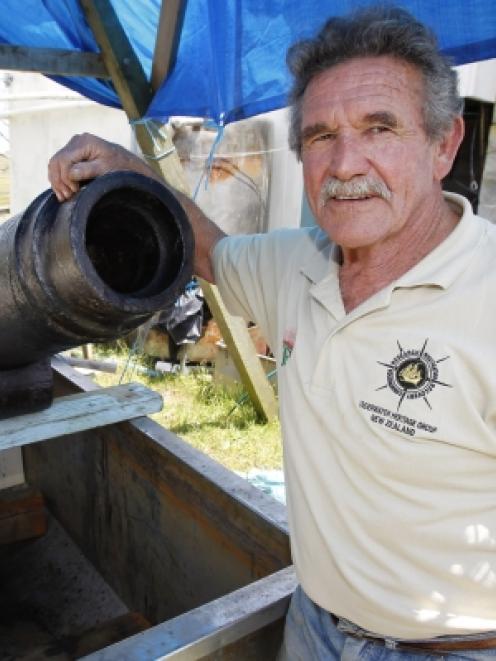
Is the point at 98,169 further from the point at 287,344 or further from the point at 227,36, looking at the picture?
the point at 227,36

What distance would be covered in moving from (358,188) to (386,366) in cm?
38

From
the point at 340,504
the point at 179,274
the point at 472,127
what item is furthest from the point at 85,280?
the point at 472,127

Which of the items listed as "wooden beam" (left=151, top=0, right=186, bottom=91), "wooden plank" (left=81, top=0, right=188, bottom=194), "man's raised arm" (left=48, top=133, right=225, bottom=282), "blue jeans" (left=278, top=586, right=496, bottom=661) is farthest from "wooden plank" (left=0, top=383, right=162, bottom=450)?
"wooden beam" (left=151, top=0, right=186, bottom=91)

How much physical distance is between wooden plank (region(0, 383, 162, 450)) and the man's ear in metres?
1.25

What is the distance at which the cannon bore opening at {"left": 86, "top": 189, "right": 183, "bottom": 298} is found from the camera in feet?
4.69

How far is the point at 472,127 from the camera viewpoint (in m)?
6.42

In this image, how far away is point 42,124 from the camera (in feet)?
27.1

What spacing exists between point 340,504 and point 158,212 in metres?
0.78

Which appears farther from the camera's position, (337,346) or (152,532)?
(152,532)

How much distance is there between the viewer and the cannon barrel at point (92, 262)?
129 centimetres

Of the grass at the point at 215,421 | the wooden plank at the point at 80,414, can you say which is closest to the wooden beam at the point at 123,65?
the wooden plank at the point at 80,414

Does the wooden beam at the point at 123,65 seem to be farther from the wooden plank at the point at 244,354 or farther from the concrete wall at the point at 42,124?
the concrete wall at the point at 42,124

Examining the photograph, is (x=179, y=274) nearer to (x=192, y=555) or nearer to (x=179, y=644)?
(x=179, y=644)

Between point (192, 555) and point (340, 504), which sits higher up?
point (340, 504)
